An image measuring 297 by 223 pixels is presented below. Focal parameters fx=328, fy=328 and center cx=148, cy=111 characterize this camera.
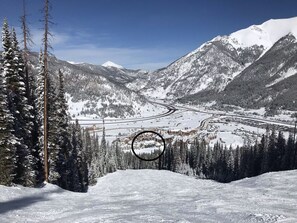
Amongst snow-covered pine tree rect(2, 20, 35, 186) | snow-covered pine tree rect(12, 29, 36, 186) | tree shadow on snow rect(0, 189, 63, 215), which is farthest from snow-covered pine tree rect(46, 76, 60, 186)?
tree shadow on snow rect(0, 189, 63, 215)

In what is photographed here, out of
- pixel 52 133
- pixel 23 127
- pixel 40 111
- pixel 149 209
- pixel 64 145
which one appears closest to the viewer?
pixel 149 209

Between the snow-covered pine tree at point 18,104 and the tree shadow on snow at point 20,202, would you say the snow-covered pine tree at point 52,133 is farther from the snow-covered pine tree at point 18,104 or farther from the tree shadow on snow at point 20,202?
the tree shadow on snow at point 20,202

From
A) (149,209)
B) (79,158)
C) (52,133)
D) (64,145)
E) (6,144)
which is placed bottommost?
(79,158)

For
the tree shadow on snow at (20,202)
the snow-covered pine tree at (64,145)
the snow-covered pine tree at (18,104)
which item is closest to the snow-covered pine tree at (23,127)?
the snow-covered pine tree at (18,104)

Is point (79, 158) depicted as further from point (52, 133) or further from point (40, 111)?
point (40, 111)

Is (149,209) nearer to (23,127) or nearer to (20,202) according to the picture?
(20,202)

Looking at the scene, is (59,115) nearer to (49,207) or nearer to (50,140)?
(50,140)

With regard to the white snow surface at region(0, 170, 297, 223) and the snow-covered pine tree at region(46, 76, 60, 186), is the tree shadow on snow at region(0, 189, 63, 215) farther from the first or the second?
the snow-covered pine tree at region(46, 76, 60, 186)

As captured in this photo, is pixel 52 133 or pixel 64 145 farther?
pixel 64 145

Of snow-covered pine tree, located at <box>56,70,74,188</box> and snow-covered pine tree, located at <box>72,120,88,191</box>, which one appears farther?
snow-covered pine tree, located at <box>72,120,88,191</box>

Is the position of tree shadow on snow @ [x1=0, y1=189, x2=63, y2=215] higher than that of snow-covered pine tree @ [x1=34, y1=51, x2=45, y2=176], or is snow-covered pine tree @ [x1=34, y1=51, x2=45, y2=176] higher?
snow-covered pine tree @ [x1=34, y1=51, x2=45, y2=176]

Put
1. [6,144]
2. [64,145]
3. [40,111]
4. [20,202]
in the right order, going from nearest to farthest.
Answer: [20,202] → [6,144] → [40,111] → [64,145]

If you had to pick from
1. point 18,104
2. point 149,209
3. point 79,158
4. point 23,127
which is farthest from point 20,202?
point 79,158

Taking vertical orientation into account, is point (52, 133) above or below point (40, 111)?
below
